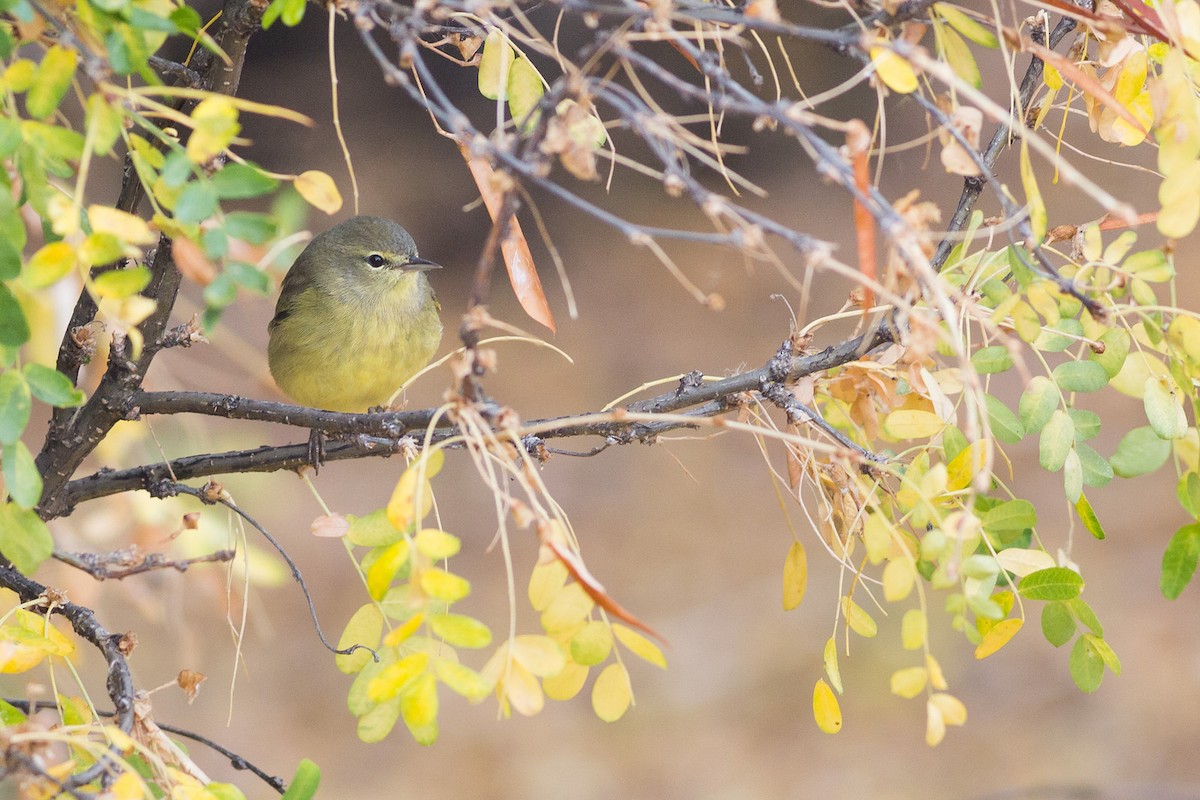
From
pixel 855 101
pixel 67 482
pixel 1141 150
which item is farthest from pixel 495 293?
pixel 67 482

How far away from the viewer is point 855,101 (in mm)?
8539

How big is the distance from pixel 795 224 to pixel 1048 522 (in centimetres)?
299

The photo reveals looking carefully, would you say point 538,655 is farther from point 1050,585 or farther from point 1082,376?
point 1082,376

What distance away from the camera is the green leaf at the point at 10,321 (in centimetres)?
149

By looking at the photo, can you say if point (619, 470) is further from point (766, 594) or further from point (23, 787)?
point (23, 787)

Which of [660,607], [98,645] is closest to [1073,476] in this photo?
[98,645]

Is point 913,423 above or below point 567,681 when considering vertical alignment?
above

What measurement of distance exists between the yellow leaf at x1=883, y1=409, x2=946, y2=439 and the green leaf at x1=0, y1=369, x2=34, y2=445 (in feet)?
4.15

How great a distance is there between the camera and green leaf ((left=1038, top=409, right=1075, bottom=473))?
1835 millimetres

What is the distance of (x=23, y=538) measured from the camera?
1.66 meters

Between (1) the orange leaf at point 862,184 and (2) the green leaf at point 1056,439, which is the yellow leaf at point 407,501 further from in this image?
(2) the green leaf at point 1056,439

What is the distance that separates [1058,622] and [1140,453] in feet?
1.31

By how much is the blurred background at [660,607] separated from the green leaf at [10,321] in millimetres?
3934

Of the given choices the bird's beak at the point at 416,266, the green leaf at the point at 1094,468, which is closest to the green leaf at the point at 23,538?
the green leaf at the point at 1094,468
